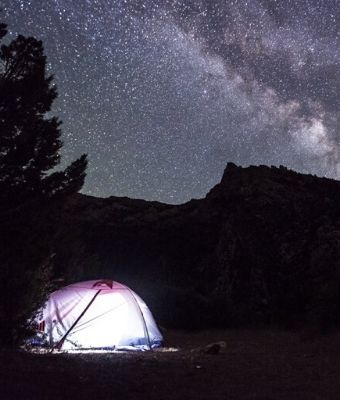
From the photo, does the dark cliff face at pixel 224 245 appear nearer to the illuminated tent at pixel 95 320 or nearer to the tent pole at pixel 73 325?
the illuminated tent at pixel 95 320

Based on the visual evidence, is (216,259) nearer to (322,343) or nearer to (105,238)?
(105,238)

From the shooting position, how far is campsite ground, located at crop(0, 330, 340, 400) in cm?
568

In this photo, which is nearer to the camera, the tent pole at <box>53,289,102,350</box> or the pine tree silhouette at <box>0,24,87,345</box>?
the pine tree silhouette at <box>0,24,87,345</box>

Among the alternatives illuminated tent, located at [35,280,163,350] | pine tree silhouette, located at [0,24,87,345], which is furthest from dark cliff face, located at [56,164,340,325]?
pine tree silhouette, located at [0,24,87,345]

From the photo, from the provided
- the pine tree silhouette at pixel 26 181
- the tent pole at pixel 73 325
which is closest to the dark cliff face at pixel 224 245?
the tent pole at pixel 73 325

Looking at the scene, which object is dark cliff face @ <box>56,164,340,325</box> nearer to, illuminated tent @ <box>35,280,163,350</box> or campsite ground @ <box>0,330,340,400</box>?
illuminated tent @ <box>35,280,163,350</box>

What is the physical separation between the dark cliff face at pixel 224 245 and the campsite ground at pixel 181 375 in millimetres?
7325

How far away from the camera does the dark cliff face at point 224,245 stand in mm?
17750

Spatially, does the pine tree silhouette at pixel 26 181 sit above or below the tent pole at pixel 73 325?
above

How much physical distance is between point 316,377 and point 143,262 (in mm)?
18772

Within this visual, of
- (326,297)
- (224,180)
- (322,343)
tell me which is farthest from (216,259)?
(322,343)

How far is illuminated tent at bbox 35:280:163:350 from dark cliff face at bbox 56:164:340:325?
16.4 ft

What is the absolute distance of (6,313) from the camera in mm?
9031

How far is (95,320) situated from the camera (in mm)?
11359
